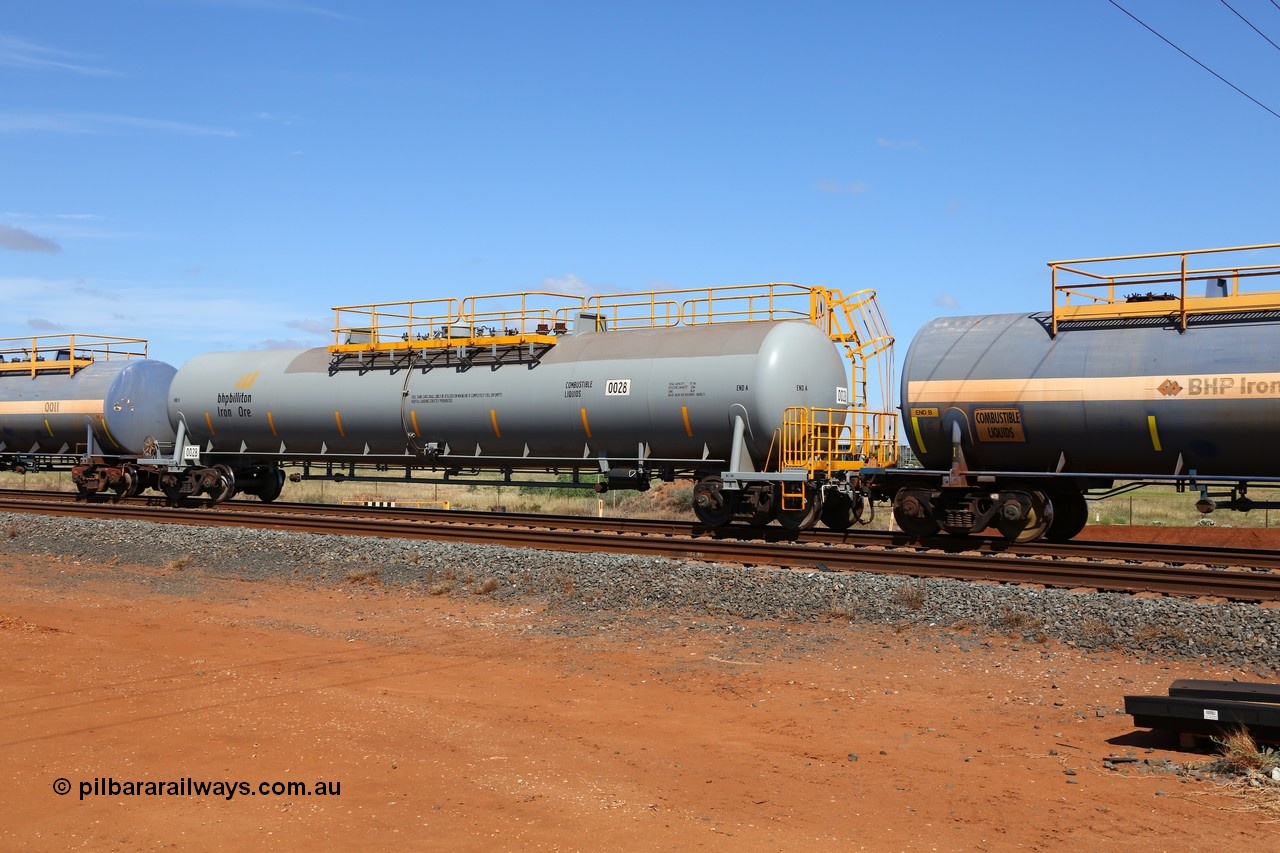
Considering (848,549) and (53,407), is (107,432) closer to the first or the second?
(53,407)

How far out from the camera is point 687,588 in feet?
49.8

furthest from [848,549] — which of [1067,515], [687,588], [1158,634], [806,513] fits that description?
[1158,634]

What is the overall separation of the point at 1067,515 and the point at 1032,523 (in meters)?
1.38

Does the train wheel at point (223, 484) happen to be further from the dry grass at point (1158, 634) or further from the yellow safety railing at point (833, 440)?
the dry grass at point (1158, 634)

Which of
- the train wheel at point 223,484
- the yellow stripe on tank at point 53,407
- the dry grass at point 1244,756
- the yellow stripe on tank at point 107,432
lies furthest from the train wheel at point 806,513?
the yellow stripe on tank at point 53,407

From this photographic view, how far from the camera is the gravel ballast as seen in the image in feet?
40.0

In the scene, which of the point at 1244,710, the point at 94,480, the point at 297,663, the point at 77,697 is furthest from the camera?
the point at 94,480

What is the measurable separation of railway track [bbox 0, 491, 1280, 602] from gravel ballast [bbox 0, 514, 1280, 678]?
4.31ft

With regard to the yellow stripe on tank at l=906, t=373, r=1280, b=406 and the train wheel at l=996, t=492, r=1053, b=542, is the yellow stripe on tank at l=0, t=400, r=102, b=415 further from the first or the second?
the train wheel at l=996, t=492, r=1053, b=542

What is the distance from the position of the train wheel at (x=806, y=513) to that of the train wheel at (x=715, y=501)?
38.6 inches

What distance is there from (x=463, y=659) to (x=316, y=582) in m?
6.44

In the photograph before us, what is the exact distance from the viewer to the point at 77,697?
9.88 metres

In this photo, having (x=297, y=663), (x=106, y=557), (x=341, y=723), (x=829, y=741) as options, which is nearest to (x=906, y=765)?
(x=829, y=741)

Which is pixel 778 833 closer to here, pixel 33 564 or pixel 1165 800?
pixel 1165 800
